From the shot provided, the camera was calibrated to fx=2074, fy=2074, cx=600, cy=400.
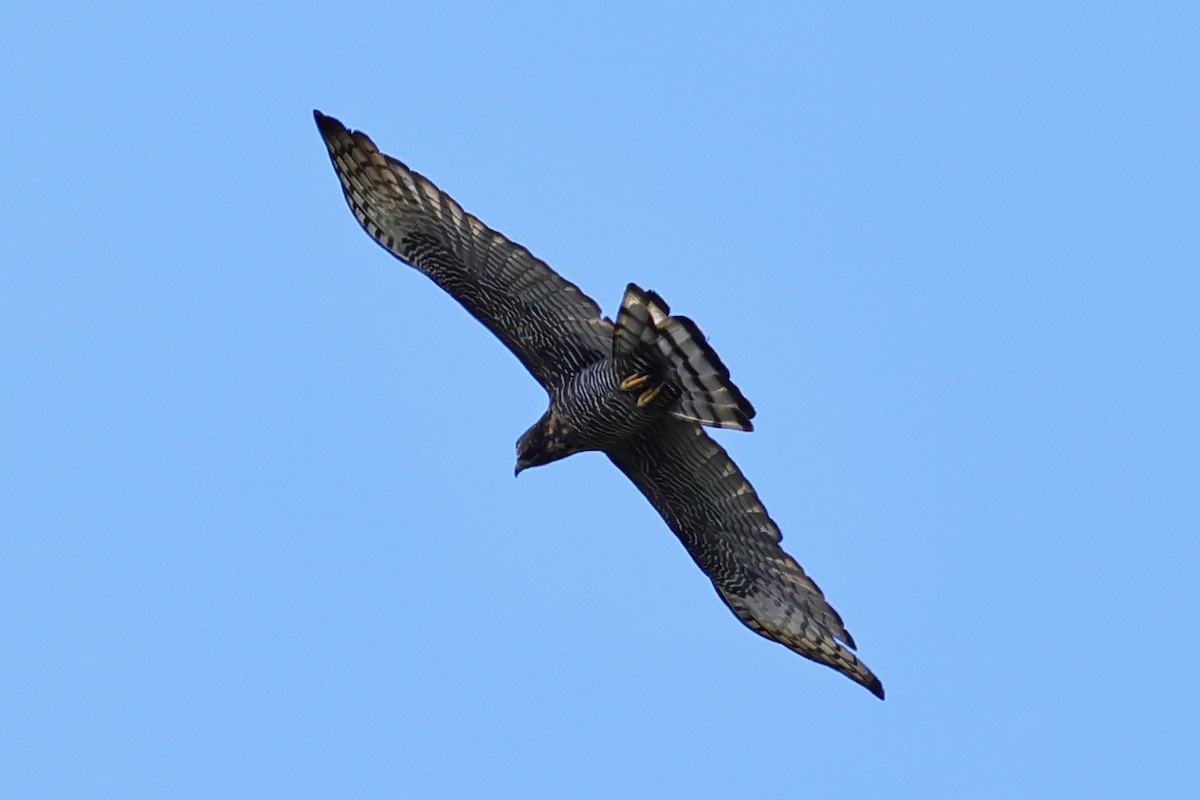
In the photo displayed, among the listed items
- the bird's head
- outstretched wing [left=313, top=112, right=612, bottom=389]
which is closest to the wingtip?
outstretched wing [left=313, top=112, right=612, bottom=389]

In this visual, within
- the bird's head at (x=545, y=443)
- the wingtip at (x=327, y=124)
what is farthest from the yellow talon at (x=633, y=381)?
the wingtip at (x=327, y=124)

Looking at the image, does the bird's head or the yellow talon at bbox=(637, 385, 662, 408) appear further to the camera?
the bird's head

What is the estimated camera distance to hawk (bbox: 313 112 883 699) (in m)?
15.0

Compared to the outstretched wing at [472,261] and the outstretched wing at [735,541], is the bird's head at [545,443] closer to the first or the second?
the outstretched wing at [472,261]

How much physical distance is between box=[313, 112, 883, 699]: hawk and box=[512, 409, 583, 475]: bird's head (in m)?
0.01

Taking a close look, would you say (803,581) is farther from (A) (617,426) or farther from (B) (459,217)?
(B) (459,217)

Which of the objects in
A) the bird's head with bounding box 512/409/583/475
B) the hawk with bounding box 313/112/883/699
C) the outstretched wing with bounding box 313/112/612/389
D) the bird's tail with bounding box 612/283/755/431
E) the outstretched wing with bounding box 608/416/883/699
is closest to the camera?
the bird's tail with bounding box 612/283/755/431

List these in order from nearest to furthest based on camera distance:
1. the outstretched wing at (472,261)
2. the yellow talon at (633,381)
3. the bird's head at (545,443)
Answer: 1. the yellow talon at (633,381)
2. the outstretched wing at (472,261)
3. the bird's head at (545,443)

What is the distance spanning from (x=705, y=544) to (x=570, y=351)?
1.96 meters

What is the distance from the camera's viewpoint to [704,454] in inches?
619

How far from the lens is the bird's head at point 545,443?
1559cm

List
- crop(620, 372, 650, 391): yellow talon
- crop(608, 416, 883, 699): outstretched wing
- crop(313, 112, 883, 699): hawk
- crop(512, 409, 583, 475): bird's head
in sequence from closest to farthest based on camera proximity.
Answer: crop(620, 372, 650, 391): yellow talon
crop(313, 112, 883, 699): hawk
crop(512, 409, 583, 475): bird's head
crop(608, 416, 883, 699): outstretched wing

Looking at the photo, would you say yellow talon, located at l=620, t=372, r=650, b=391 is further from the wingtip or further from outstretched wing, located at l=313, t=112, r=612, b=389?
the wingtip

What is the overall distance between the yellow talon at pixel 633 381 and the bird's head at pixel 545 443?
1.00 metres
